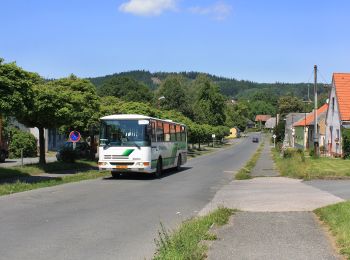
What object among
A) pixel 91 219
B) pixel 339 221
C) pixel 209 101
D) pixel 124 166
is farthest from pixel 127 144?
pixel 209 101

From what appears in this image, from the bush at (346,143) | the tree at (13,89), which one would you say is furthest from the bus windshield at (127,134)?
the bush at (346,143)

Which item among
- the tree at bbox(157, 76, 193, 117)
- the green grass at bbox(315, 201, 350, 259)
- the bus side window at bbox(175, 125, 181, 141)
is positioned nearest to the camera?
the green grass at bbox(315, 201, 350, 259)

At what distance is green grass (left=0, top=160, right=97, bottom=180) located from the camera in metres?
22.9

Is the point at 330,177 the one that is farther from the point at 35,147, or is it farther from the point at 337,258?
the point at 35,147

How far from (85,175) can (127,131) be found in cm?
318

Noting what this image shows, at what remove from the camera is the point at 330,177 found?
22.5 meters

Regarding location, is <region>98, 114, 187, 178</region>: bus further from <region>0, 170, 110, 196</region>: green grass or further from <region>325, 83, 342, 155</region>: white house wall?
<region>325, 83, 342, 155</region>: white house wall

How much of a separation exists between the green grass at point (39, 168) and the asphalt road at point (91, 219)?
15.3 feet

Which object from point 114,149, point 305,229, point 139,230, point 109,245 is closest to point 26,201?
point 139,230

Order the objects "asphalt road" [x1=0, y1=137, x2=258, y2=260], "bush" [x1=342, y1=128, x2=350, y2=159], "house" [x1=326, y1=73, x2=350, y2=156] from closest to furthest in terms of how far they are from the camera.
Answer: "asphalt road" [x1=0, y1=137, x2=258, y2=260]
"bush" [x1=342, y1=128, x2=350, y2=159]
"house" [x1=326, y1=73, x2=350, y2=156]

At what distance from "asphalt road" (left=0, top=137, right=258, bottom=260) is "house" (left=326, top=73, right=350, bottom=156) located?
85.7ft

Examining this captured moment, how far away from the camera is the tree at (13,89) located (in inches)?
709

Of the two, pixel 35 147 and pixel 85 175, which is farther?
pixel 35 147

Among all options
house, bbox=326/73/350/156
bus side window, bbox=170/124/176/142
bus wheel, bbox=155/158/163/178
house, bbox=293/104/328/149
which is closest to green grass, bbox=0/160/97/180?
bus wheel, bbox=155/158/163/178
